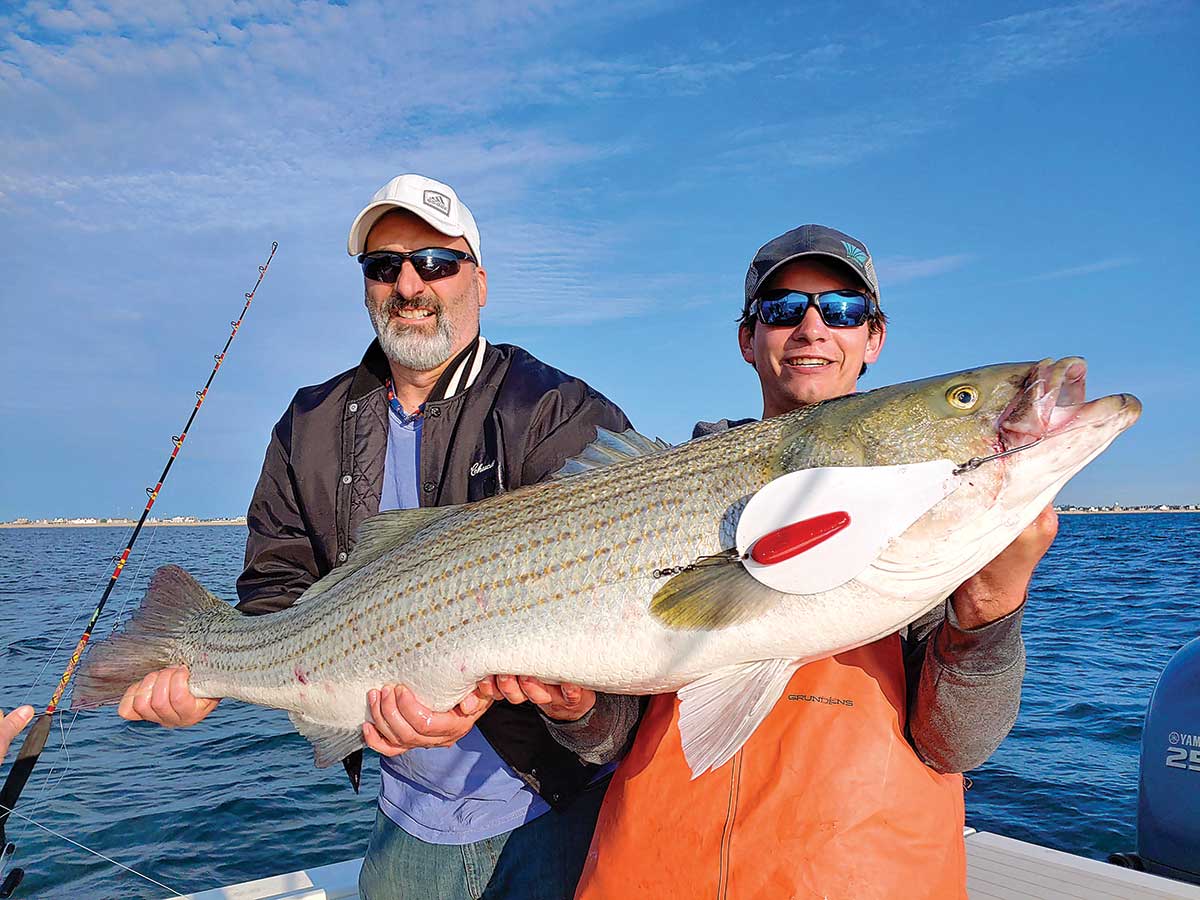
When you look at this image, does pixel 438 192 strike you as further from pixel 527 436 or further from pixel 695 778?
pixel 695 778

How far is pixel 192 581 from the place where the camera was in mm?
4410

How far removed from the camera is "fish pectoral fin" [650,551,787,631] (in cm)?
286

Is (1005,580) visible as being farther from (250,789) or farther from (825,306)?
(250,789)

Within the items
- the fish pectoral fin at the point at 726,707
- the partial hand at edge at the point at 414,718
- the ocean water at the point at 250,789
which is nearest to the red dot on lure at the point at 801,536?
the fish pectoral fin at the point at 726,707

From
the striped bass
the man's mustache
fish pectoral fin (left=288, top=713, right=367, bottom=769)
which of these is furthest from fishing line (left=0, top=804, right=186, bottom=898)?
the man's mustache

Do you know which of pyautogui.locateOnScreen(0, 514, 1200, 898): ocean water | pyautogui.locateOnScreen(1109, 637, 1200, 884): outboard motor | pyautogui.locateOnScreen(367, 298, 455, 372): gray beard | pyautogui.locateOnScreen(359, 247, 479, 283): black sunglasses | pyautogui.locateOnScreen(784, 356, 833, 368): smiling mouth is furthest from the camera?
pyautogui.locateOnScreen(0, 514, 1200, 898): ocean water

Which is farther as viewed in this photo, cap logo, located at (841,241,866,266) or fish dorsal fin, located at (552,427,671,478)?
cap logo, located at (841,241,866,266)

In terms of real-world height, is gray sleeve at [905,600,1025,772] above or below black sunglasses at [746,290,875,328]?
below

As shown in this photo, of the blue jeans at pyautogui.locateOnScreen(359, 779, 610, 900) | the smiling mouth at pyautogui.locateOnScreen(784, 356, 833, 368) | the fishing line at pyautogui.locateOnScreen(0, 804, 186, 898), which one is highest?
the smiling mouth at pyautogui.locateOnScreen(784, 356, 833, 368)

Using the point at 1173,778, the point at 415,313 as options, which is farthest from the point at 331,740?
the point at 1173,778

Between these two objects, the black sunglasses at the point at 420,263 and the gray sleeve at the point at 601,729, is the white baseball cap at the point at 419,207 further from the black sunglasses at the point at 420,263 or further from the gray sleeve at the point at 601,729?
the gray sleeve at the point at 601,729

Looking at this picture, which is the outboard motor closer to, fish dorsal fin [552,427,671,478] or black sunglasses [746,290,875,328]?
black sunglasses [746,290,875,328]

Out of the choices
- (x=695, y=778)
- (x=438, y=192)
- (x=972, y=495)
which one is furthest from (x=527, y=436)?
(x=972, y=495)

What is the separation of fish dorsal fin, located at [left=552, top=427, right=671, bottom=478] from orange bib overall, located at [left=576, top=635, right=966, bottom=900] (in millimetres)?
1085
